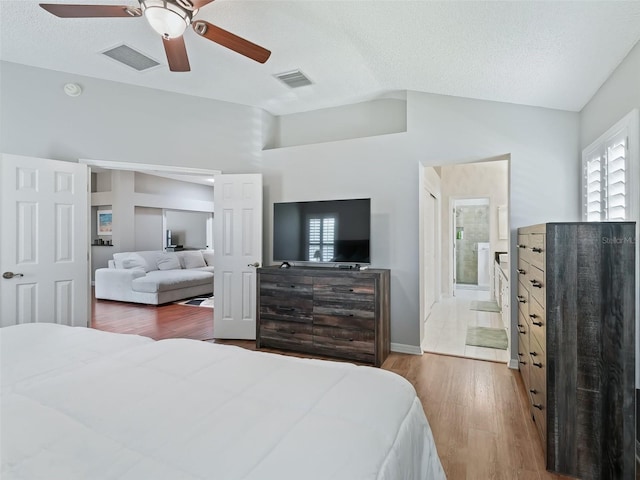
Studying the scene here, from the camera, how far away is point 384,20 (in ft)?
7.28

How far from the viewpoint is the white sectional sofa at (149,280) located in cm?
604

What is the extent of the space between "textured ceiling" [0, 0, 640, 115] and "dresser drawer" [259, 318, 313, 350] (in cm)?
264

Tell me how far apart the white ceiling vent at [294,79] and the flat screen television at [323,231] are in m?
1.29

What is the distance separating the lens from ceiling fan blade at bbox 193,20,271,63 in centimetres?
196

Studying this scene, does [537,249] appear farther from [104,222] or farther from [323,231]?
[104,222]

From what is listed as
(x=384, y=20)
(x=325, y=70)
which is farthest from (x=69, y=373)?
(x=325, y=70)

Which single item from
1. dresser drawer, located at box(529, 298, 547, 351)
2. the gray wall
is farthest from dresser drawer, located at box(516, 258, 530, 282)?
the gray wall

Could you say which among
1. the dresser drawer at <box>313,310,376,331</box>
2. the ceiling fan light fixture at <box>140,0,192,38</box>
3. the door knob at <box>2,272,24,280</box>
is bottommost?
the dresser drawer at <box>313,310,376,331</box>

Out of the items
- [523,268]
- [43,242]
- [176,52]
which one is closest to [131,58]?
[176,52]

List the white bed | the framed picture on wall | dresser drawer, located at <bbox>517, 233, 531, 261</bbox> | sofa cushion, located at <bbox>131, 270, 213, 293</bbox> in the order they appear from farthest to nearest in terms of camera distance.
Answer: the framed picture on wall
sofa cushion, located at <bbox>131, 270, 213, 293</bbox>
dresser drawer, located at <bbox>517, 233, 531, 261</bbox>
the white bed

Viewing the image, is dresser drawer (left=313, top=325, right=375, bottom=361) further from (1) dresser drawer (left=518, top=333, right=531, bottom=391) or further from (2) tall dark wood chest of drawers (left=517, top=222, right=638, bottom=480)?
(2) tall dark wood chest of drawers (left=517, top=222, right=638, bottom=480)

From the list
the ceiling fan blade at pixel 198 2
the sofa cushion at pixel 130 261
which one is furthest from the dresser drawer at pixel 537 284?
the sofa cushion at pixel 130 261

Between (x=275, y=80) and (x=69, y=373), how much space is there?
313 centimetres

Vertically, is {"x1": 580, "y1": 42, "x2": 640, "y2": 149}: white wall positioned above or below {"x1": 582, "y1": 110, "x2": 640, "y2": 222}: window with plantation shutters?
above
